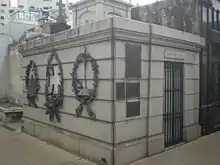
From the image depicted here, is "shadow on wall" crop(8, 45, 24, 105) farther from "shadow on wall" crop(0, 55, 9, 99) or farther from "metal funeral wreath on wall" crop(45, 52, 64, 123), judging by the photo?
"metal funeral wreath on wall" crop(45, 52, 64, 123)

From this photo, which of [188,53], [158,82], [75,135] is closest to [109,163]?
[75,135]

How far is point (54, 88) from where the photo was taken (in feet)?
25.2

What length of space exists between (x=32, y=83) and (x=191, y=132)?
17.5 feet

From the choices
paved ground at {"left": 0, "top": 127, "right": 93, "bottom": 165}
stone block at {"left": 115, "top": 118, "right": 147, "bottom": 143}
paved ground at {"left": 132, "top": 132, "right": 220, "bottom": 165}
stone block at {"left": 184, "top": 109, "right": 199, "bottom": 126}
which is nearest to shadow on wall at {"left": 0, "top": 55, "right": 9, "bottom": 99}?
paved ground at {"left": 0, "top": 127, "right": 93, "bottom": 165}

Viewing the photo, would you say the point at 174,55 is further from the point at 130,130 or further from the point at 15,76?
the point at 15,76

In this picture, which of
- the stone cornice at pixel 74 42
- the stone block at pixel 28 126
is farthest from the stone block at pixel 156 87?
A: the stone block at pixel 28 126

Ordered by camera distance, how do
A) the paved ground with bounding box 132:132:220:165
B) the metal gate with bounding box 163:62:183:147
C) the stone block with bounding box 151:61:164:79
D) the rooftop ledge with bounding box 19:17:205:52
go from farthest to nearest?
the metal gate with bounding box 163:62:183:147 < the stone block with bounding box 151:61:164:79 < the paved ground with bounding box 132:132:220:165 < the rooftop ledge with bounding box 19:17:205:52

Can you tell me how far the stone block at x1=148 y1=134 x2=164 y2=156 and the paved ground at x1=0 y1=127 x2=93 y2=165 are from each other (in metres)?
1.52

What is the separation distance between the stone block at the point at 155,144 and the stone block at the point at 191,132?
1.32 meters

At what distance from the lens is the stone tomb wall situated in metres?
5.69

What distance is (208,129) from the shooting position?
8.99 m

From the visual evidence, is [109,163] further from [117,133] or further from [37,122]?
[37,122]

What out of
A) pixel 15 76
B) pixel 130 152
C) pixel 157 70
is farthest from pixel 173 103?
pixel 15 76

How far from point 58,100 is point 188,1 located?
515 cm
